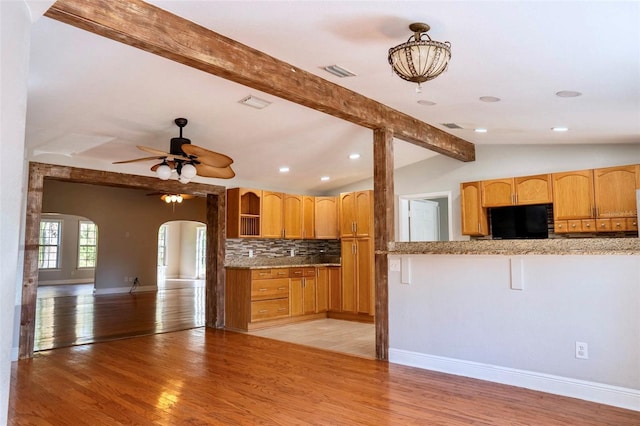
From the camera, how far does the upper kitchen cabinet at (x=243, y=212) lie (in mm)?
6801

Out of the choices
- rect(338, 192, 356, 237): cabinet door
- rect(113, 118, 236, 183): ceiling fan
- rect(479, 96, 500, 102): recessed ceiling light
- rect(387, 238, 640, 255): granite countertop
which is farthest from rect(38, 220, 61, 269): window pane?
rect(479, 96, 500, 102): recessed ceiling light

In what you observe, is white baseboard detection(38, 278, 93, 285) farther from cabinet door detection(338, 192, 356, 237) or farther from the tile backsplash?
cabinet door detection(338, 192, 356, 237)

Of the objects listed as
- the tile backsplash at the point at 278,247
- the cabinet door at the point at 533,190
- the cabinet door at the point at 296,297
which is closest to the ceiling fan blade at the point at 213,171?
the tile backsplash at the point at 278,247

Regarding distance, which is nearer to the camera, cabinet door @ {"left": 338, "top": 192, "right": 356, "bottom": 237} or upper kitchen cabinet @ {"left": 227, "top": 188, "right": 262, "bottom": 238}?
upper kitchen cabinet @ {"left": 227, "top": 188, "right": 262, "bottom": 238}

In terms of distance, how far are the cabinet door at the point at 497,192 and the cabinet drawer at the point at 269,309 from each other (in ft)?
11.1

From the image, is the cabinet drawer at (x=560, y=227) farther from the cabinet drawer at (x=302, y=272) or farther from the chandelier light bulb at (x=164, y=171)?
the chandelier light bulb at (x=164, y=171)

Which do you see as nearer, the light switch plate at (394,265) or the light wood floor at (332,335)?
the light switch plate at (394,265)

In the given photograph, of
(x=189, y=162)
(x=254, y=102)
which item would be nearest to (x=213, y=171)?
(x=189, y=162)

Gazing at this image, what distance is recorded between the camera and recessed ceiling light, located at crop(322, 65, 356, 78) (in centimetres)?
361

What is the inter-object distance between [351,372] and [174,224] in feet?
45.6

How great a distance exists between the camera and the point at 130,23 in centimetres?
256

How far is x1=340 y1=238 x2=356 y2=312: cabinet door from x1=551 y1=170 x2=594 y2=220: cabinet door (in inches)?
120

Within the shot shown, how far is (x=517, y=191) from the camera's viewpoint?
613 cm

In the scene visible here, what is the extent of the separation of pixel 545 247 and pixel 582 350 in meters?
0.82
